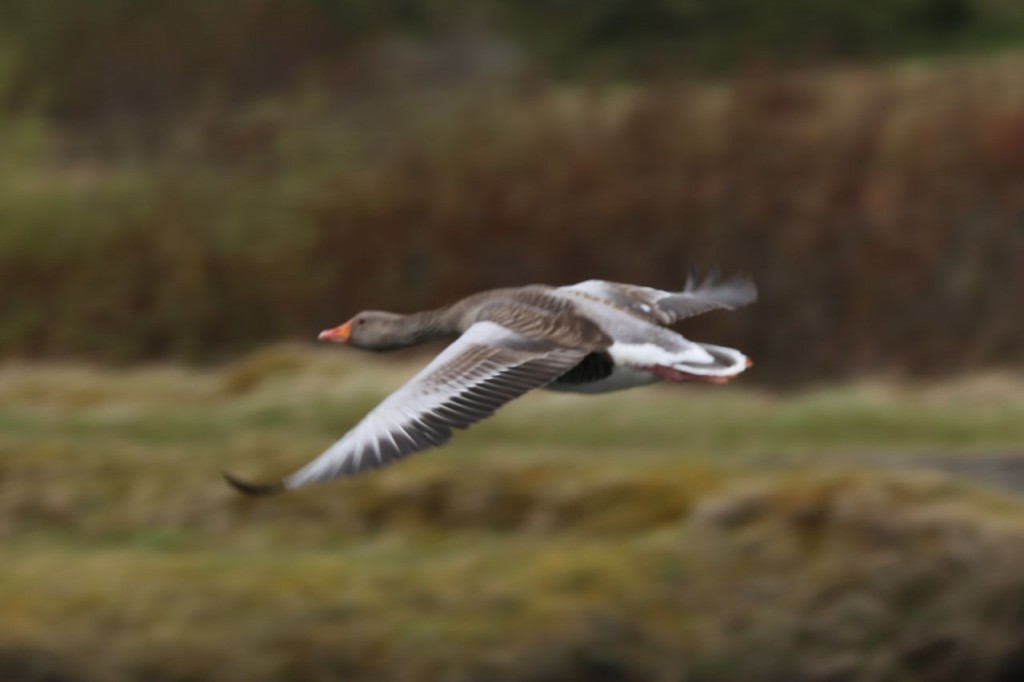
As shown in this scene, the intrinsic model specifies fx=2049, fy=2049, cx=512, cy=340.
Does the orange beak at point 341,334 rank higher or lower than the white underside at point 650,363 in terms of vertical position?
higher

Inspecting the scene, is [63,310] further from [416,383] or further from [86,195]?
[416,383]

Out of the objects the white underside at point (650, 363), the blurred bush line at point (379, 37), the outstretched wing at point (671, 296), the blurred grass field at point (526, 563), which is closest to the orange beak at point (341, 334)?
the outstretched wing at point (671, 296)

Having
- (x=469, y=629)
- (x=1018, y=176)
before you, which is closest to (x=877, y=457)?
(x=469, y=629)

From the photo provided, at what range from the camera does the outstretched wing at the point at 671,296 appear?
23.2 ft

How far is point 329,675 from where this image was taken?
822 cm

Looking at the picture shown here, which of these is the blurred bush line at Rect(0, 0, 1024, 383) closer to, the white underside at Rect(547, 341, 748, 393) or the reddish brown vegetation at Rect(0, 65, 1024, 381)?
the reddish brown vegetation at Rect(0, 65, 1024, 381)

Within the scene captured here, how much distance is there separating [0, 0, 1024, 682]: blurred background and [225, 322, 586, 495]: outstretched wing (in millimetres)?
2271

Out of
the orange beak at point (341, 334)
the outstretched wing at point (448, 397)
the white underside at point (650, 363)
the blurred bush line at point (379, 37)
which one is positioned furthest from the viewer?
the blurred bush line at point (379, 37)

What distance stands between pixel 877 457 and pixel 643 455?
1.16 m

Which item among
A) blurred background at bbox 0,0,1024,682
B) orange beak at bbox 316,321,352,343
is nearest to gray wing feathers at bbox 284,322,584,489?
orange beak at bbox 316,321,352,343

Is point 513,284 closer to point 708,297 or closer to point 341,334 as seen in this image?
point 708,297

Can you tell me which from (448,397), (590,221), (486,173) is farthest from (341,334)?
(486,173)

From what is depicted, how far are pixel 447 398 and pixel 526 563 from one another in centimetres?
281

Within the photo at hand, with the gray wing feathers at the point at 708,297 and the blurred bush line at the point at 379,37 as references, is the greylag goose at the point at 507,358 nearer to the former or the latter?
the gray wing feathers at the point at 708,297
